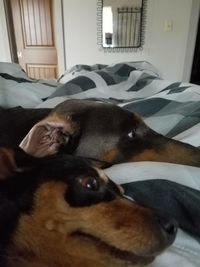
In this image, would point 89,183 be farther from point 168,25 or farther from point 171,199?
point 168,25

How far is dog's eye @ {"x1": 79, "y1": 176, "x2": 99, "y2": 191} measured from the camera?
0.40 meters

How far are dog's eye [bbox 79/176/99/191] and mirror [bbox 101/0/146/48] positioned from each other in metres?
2.70

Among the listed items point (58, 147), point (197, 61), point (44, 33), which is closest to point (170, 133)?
point (58, 147)

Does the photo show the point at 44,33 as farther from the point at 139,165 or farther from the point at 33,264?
the point at 33,264

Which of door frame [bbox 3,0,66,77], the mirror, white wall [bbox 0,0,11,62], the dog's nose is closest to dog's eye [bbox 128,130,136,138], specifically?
the dog's nose

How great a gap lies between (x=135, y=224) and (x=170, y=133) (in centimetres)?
57

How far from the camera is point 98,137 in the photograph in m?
0.77

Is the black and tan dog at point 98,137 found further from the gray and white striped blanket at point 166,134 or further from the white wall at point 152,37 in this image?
the white wall at point 152,37

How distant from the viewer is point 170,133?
0.89m

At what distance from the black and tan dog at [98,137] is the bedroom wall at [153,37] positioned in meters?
2.32

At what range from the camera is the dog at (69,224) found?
0.33 m

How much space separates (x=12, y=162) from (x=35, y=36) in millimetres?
3118

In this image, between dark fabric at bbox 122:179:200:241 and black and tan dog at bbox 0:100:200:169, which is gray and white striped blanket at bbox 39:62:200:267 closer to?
dark fabric at bbox 122:179:200:241

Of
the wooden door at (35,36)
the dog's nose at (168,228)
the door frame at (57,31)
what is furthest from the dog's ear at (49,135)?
the wooden door at (35,36)
